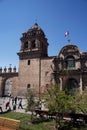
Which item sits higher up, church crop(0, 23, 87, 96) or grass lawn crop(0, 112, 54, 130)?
church crop(0, 23, 87, 96)

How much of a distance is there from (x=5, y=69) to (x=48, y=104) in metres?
25.3

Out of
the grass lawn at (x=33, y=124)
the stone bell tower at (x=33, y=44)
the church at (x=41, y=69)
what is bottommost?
the grass lawn at (x=33, y=124)

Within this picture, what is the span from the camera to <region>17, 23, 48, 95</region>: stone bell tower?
3469cm

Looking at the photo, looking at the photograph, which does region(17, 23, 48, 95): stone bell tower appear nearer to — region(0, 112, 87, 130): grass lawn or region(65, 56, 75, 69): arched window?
region(65, 56, 75, 69): arched window

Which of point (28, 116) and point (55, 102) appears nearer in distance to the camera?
point (55, 102)

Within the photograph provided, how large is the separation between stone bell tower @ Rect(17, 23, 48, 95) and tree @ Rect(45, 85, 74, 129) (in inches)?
666

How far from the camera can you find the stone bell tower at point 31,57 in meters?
34.7

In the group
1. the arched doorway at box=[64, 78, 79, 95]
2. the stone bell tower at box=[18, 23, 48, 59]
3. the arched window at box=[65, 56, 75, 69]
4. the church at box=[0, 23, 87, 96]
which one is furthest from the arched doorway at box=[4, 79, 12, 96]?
the arched window at box=[65, 56, 75, 69]

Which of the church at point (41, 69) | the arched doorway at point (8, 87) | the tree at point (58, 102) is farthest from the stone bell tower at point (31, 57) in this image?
the tree at point (58, 102)

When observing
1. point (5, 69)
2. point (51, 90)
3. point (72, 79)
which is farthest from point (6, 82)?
point (51, 90)

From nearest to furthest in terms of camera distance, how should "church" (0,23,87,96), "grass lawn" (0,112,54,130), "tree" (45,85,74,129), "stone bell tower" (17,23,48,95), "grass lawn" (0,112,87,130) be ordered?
"tree" (45,85,74,129), "grass lawn" (0,112,87,130), "grass lawn" (0,112,54,130), "church" (0,23,87,96), "stone bell tower" (17,23,48,95)

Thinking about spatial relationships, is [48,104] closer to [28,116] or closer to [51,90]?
[51,90]

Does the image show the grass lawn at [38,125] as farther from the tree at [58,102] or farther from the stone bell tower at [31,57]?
the stone bell tower at [31,57]

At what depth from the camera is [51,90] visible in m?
17.1
